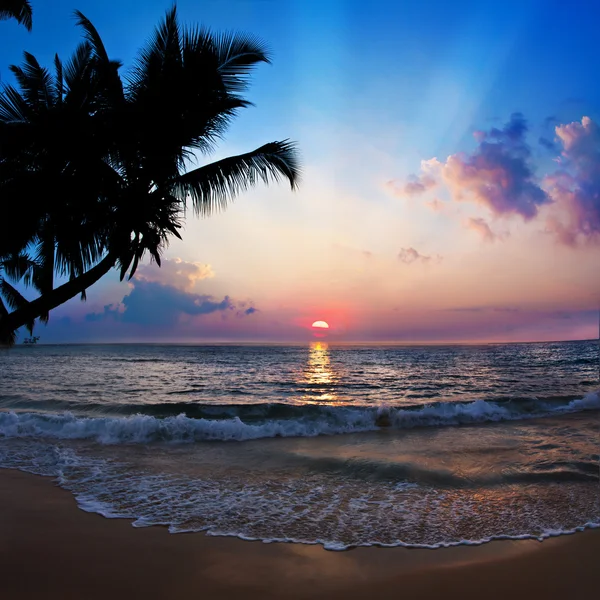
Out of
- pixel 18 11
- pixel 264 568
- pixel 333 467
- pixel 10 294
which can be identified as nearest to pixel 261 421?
pixel 333 467

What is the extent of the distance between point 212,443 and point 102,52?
29.8 feet

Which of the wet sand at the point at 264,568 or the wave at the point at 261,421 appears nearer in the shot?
the wet sand at the point at 264,568

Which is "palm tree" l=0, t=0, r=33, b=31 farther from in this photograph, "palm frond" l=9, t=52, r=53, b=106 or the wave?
the wave

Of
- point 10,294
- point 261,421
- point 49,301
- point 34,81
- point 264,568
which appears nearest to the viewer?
point 264,568

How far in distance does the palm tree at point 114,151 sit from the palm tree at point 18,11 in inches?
70.3

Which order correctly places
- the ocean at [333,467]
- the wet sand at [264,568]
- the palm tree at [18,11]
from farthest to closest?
the palm tree at [18,11], the ocean at [333,467], the wet sand at [264,568]

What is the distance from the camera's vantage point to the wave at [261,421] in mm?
11953

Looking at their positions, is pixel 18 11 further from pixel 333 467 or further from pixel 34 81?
pixel 333 467

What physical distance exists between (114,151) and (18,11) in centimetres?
425

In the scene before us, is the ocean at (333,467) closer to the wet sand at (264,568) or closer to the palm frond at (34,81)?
the wet sand at (264,568)

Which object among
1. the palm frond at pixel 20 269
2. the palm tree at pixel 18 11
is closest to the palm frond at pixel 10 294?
the palm frond at pixel 20 269

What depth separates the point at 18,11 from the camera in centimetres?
779

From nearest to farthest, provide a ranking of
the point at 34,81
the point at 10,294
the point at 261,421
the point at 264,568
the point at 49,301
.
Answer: the point at 264,568 < the point at 49,301 < the point at 34,81 < the point at 261,421 < the point at 10,294

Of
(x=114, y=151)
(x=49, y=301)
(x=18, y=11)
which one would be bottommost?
(x=49, y=301)
